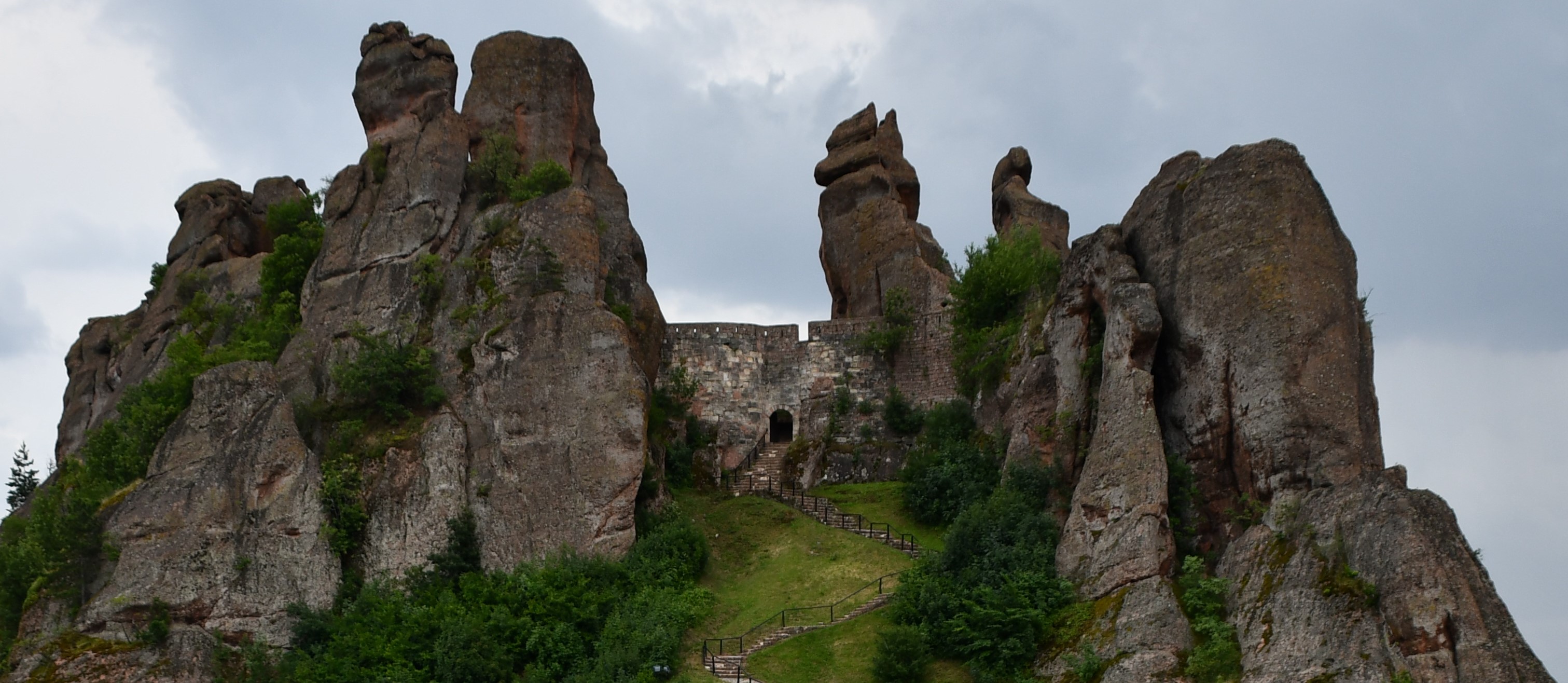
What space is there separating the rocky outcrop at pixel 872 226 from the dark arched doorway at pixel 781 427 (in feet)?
15.2

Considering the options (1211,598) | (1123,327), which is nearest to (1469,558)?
(1211,598)

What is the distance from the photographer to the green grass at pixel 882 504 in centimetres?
3766

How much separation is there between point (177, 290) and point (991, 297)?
28532mm

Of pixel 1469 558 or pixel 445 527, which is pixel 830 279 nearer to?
pixel 445 527

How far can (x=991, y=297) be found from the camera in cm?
4481

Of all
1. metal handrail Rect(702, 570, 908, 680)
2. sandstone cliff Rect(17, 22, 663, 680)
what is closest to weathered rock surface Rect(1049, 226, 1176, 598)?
metal handrail Rect(702, 570, 908, 680)

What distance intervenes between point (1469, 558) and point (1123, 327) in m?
9.25

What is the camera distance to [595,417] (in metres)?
36.6

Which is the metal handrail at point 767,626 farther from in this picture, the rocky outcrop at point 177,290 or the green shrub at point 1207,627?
the rocky outcrop at point 177,290

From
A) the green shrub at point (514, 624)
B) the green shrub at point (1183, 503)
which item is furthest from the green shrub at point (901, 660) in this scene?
the green shrub at point (1183, 503)

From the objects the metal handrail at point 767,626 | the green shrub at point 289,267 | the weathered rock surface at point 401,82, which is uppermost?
the weathered rock surface at point 401,82

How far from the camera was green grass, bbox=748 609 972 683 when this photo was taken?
29.7 metres

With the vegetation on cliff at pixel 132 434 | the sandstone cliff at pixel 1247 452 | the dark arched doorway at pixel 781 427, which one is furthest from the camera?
the dark arched doorway at pixel 781 427

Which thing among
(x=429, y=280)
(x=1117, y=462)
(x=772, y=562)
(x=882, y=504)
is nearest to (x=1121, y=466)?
(x=1117, y=462)
